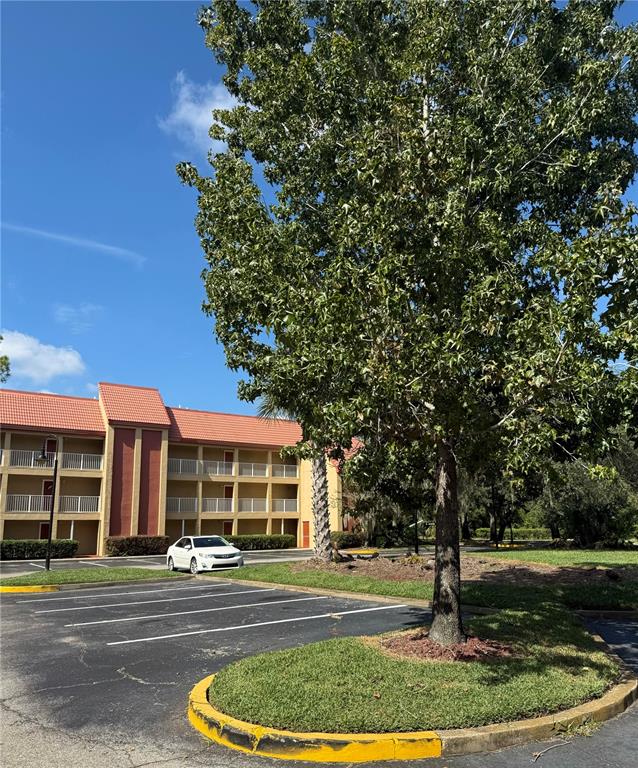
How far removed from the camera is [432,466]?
33.4 ft

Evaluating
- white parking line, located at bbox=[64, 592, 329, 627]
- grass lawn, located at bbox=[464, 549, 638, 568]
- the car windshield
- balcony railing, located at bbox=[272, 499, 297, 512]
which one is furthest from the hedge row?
white parking line, located at bbox=[64, 592, 329, 627]

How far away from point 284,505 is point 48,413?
1761 centimetres

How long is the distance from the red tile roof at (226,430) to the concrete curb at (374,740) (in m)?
35.2

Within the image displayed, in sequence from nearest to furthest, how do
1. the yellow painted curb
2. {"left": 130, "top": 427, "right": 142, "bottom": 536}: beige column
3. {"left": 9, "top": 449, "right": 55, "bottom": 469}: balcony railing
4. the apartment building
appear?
the yellow painted curb
{"left": 9, "top": 449, "right": 55, "bottom": 469}: balcony railing
the apartment building
{"left": 130, "top": 427, "right": 142, "bottom": 536}: beige column

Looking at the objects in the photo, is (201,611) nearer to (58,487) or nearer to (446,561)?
(446,561)

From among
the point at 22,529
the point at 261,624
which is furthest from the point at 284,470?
the point at 261,624

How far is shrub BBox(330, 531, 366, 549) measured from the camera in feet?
140

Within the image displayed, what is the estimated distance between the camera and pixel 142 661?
9.02m

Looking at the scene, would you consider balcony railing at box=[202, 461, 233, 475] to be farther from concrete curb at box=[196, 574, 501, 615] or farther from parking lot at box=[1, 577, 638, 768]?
parking lot at box=[1, 577, 638, 768]

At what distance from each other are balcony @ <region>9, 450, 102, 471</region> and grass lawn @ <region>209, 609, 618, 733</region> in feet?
99.2

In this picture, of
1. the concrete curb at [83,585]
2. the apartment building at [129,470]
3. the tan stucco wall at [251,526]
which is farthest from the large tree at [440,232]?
the tan stucco wall at [251,526]

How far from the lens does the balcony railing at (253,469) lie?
44312mm

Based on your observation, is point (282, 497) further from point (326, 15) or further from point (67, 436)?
point (326, 15)

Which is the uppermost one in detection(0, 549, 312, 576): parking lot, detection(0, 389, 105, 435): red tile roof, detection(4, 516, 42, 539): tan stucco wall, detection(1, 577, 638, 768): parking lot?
detection(0, 389, 105, 435): red tile roof
